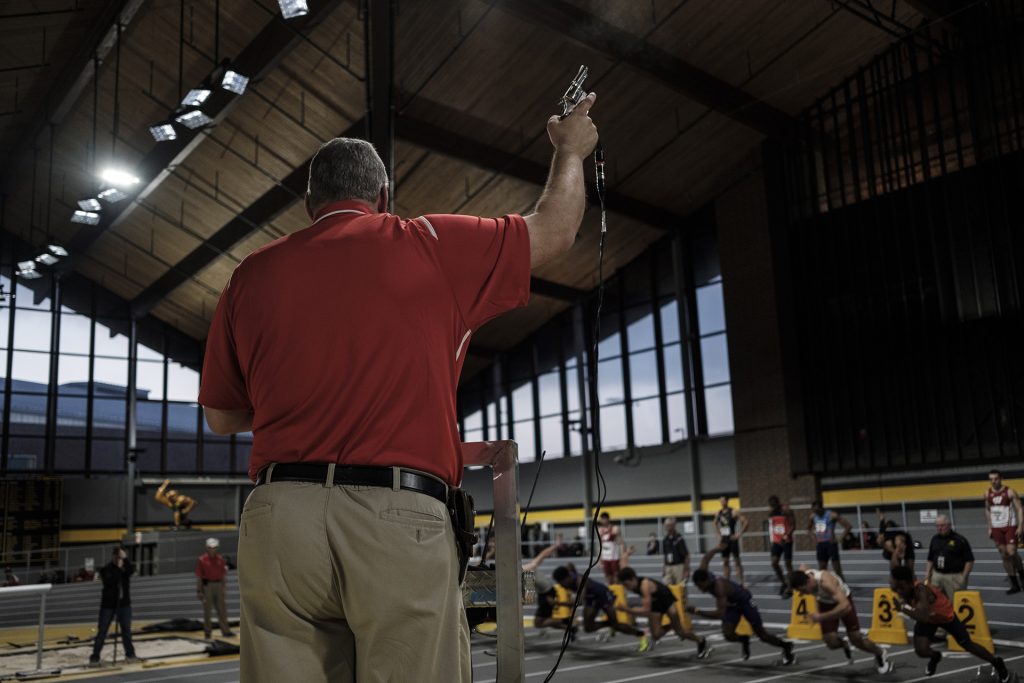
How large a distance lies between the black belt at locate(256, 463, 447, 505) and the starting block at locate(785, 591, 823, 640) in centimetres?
1263

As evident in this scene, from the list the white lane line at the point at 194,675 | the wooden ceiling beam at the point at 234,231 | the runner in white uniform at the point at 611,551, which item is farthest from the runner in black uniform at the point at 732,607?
the wooden ceiling beam at the point at 234,231

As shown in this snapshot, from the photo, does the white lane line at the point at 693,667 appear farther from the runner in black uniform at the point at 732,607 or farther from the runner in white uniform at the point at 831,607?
the runner in white uniform at the point at 831,607

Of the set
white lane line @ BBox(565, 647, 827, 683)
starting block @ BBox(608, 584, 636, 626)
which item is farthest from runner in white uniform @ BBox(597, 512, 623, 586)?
white lane line @ BBox(565, 647, 827, 683)

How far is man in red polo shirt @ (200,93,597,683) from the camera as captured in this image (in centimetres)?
154

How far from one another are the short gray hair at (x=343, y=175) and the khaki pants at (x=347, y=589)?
0.61 meters

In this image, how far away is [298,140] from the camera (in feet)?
75.9

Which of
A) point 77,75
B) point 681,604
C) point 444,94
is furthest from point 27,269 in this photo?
point 681,604

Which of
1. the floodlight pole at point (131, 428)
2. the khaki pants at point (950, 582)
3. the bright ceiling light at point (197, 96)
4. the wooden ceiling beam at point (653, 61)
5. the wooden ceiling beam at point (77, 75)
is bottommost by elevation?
the khaki pants at point (950, 582)

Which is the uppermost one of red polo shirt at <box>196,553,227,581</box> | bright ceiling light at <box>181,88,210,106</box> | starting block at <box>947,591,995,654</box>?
bright ceiling light at <box>181,88,210,106</box>

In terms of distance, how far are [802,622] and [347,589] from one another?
1308cm

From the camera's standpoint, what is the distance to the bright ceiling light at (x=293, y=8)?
15.2 metres

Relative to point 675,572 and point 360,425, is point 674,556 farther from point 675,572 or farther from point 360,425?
point 360,425

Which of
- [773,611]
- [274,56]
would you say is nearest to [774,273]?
[773,611]

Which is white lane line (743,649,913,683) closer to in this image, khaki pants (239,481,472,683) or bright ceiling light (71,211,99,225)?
khaki pants (239,481,472,683)
